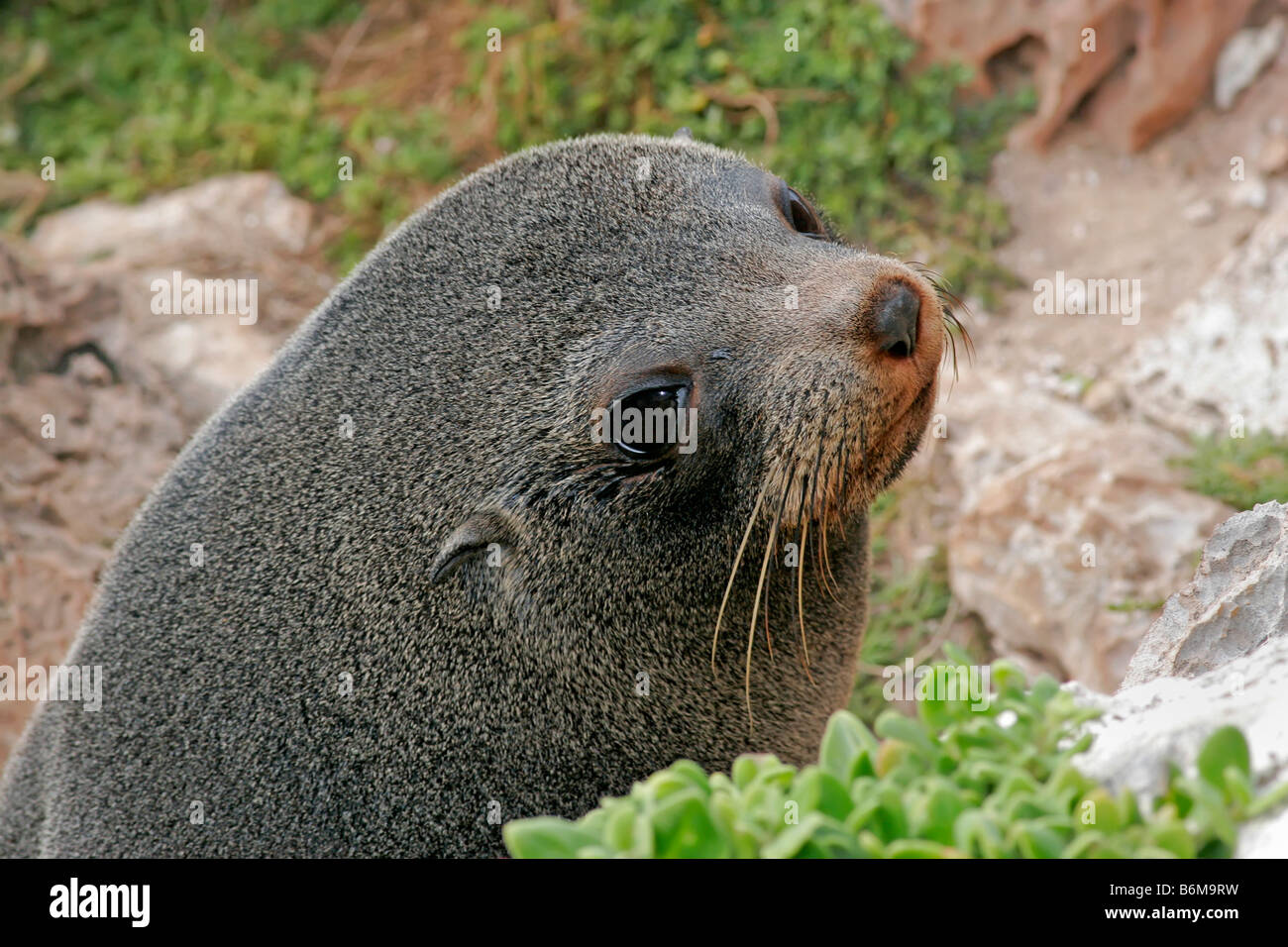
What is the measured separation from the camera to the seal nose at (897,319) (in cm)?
321

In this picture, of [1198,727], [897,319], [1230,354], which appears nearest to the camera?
[1198,727]

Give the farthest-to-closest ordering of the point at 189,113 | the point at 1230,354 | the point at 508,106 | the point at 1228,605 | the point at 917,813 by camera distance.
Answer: the point at 189,113 → the point at 508,106 → the point at 1230,354 → the point at 1228,605 → the point at 917,813

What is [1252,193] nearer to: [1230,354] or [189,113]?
[1230,354]

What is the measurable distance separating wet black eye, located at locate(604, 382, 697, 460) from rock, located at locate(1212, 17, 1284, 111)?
16.6 feet

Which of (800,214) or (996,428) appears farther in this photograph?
(996,428)

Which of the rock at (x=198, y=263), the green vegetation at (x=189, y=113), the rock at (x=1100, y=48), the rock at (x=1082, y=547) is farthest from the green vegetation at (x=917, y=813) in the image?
the green vegetation at (x=189, y=113)

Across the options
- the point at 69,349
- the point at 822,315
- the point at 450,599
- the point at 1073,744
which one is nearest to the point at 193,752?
the point at 450,599

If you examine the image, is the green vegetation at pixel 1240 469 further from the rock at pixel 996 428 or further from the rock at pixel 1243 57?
the rock at pixel 1243 57

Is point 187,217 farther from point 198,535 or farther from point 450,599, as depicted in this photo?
point 450,599

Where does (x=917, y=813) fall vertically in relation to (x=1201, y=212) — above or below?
below

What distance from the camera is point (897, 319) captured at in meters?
3.22

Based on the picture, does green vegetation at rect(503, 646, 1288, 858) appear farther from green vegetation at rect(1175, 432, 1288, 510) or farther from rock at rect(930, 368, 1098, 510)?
rock at rect(930, 368, 1098, 510)

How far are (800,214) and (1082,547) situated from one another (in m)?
2.21

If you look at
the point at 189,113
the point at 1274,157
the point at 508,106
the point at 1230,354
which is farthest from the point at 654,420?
the point at 189,113
